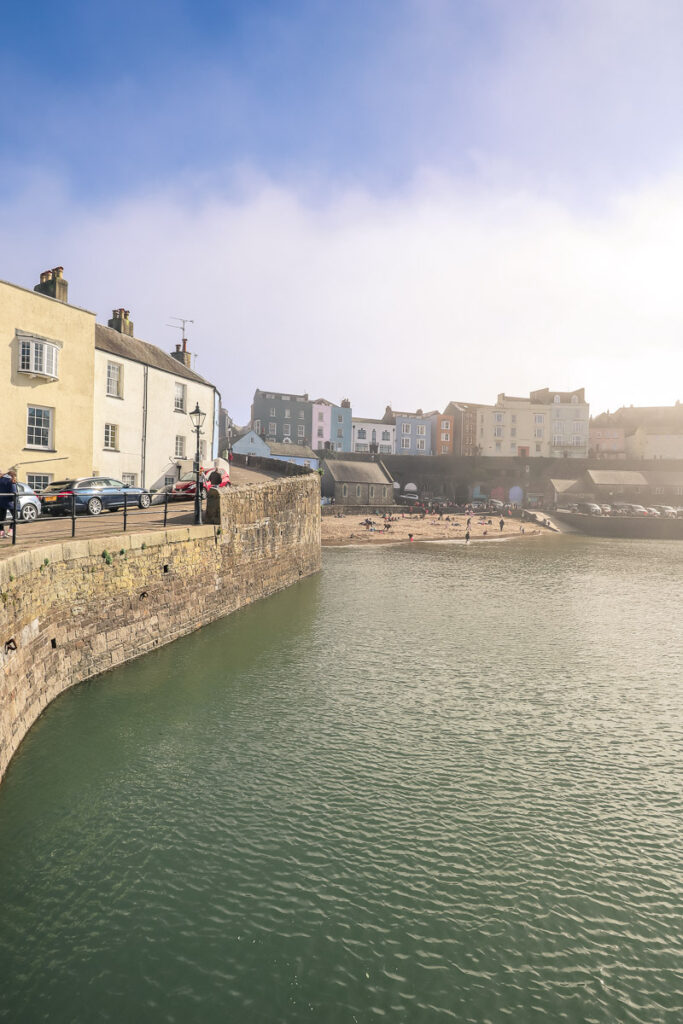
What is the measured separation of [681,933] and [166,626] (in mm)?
13304

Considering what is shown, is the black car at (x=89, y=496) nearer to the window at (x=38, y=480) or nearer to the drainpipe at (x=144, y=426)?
the window at (x=38, y=480)

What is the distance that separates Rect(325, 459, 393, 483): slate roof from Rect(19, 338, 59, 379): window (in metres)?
44.1

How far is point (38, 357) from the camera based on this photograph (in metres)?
22.5

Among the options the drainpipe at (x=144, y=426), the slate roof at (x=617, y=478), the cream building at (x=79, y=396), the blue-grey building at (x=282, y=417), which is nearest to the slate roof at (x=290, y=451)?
the blue-grey building at (x=282, y=417)

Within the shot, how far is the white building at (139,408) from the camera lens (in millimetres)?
26719

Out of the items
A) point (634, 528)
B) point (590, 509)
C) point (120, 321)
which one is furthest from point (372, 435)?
point (120, 321)

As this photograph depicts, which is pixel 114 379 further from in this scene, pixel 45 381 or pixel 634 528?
pixel 634 528

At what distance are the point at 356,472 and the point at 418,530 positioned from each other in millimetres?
15363

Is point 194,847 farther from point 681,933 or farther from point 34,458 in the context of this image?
point 34,458

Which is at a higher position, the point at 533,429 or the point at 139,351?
the point at 533,429

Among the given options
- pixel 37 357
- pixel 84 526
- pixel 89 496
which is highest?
pixel 37 357

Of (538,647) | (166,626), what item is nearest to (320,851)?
(166,626)

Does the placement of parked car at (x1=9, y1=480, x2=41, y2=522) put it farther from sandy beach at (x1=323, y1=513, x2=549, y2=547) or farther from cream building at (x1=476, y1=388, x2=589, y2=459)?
cream building at (x1=476, y1=388, x2=589, y2=459)

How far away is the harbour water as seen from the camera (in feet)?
19.2
